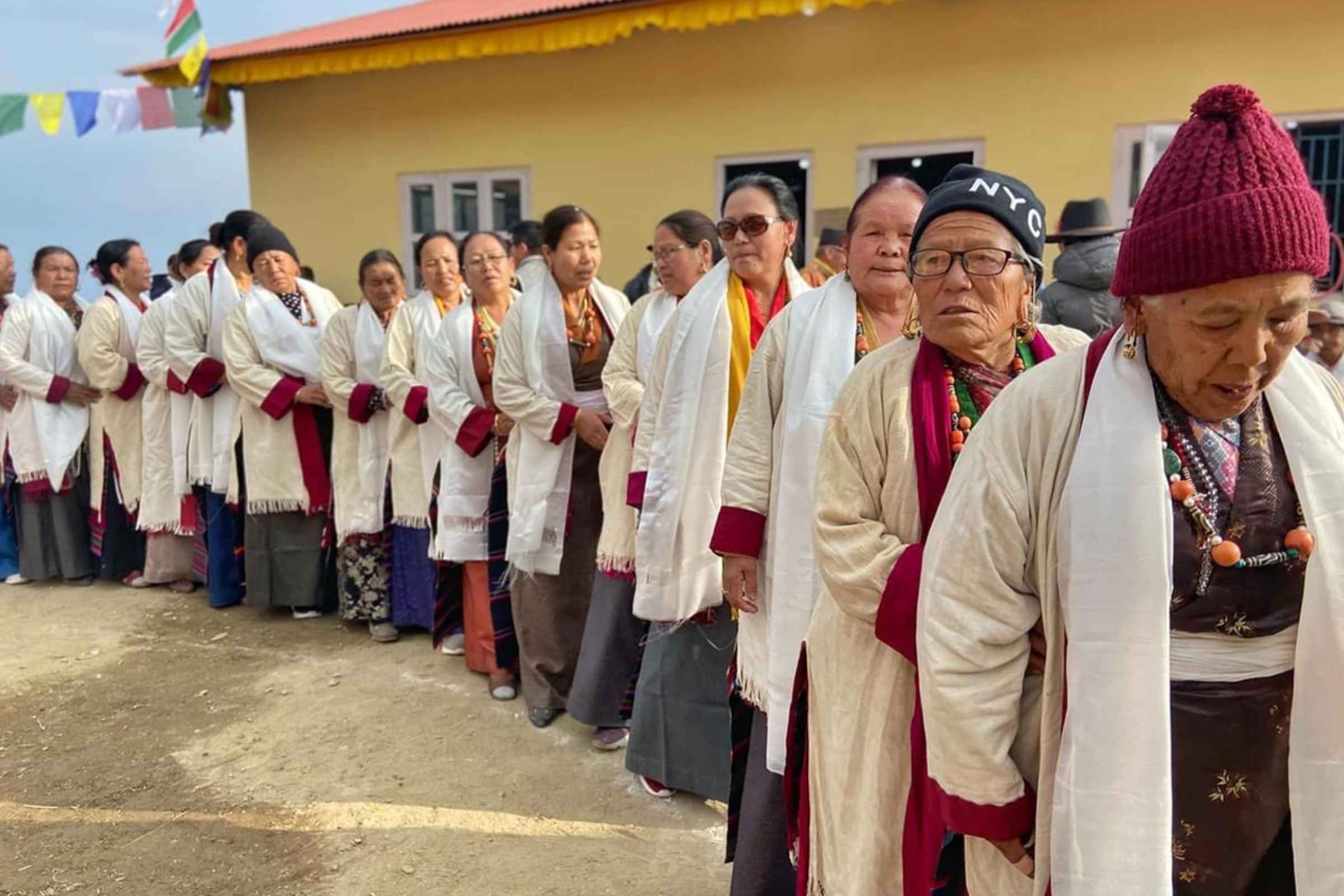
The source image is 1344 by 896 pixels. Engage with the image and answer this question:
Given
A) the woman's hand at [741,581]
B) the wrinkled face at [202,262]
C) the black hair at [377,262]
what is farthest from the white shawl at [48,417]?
the woman's hand at [741,581]

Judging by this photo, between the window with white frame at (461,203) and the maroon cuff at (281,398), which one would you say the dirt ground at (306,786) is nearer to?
the maroon cuff at (281,398)

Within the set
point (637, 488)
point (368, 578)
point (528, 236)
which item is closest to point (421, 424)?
point (368, 578)

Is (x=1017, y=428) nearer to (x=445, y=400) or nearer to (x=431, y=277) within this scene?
(x=445, y=400)

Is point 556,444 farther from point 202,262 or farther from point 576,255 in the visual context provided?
point 202,262

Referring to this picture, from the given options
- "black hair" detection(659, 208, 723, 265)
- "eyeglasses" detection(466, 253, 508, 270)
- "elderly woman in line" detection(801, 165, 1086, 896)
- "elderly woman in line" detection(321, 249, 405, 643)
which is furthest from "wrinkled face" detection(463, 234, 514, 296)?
"elderly woman in line" detection(801, 165, 1086, 896)

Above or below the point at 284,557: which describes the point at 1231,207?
above

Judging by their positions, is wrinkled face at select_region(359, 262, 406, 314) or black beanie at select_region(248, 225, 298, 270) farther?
black beanie at select_region(248, 225, 298, 270)

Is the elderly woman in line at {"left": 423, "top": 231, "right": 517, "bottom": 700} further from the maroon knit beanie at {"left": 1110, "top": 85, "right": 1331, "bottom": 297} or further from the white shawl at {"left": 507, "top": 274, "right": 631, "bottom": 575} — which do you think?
the maroon knit beanie at {"left": 1110, "top": 85, "right": 1331, "bottom": 297}

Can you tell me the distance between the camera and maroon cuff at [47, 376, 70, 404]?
6199mm

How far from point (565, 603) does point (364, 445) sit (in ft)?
5.27

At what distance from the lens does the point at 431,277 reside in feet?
16.3

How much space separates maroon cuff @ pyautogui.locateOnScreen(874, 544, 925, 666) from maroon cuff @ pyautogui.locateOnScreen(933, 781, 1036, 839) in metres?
0.25

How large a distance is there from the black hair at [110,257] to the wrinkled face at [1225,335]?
6.56 meters

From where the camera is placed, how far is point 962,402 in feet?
6.14
